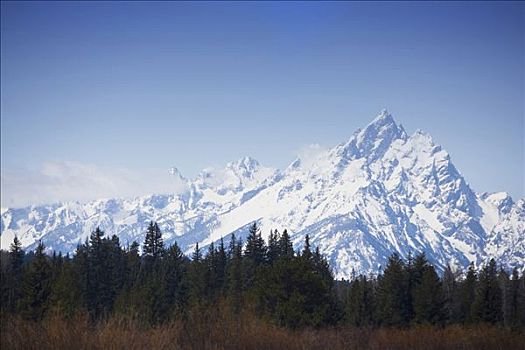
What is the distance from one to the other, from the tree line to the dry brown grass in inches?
20.2

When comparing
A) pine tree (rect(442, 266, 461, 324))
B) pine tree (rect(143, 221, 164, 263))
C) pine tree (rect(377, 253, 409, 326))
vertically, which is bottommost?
pine tree (rect(442, 266, 461, 324))

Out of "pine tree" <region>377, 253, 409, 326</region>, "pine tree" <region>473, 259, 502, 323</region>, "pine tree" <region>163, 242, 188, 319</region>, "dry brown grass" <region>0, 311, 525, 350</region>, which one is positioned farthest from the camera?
"pine tree" <region>163, 242, 188, 319</region>

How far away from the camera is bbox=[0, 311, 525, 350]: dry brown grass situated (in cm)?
1025

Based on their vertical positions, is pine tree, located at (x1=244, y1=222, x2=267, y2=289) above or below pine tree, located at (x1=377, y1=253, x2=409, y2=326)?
above

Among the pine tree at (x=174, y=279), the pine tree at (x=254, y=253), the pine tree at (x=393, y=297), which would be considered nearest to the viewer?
the pine tree at (x=393, y=297)

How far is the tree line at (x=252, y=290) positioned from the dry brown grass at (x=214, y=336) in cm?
51

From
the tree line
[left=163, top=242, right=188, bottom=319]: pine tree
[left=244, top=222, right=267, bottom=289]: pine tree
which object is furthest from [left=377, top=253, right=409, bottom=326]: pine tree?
[left=163, top=242, right=188, bottom=319]: pine tree

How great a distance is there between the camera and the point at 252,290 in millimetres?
39906

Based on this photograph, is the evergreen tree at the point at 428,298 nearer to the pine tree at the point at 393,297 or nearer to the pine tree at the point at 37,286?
the pine tree at the point at 393,297

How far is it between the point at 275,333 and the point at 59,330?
555cm

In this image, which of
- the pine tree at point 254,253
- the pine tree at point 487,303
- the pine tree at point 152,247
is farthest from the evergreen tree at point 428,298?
the pine tree at point 152,247

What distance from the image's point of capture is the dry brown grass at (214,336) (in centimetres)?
1025

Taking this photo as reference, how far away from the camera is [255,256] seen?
225ft

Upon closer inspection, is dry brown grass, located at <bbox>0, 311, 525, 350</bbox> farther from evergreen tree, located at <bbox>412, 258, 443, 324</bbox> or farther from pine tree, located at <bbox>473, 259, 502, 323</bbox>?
pine tree, located at <bbox>473, 259, 502, 323</bbox>
